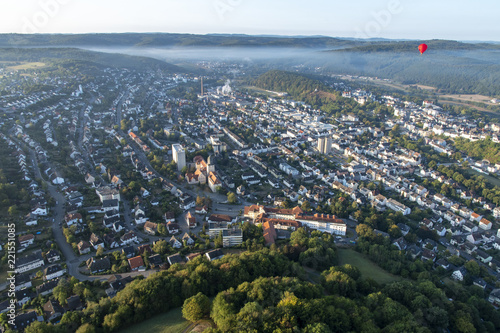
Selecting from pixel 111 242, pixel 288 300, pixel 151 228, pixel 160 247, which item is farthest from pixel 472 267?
pixel 111 242

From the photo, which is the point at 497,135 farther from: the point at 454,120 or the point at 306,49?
the point at 306,49

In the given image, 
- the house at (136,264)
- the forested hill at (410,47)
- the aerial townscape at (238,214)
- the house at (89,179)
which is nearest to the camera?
the aerial townscape at (238,214)

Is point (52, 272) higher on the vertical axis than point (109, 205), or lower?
lower

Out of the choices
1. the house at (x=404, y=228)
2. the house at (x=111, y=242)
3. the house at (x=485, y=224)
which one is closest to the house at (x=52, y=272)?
the house at (x=111, y=242)

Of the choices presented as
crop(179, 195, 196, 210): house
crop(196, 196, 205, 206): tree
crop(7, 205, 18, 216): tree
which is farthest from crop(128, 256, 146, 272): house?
crop(7, 205, 18, 216): tree

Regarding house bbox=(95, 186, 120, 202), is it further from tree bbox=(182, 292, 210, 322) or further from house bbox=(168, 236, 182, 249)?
tree bbox=(182, 292, 210, 322)

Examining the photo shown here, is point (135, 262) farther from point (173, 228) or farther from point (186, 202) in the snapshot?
point (186, 202)

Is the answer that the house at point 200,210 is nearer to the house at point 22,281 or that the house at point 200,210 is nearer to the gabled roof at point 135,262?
the gabled roof at point 135,262
